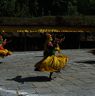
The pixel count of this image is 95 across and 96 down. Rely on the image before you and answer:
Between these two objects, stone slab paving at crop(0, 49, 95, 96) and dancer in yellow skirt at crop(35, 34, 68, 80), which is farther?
dancer in yellow skirt at crop(35, 34, 68, 80)

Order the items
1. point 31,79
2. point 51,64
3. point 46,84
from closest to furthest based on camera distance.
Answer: point 46,84 < point 51,64 < point 31,79

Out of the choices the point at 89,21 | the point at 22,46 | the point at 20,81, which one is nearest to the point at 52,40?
the point at 20,81

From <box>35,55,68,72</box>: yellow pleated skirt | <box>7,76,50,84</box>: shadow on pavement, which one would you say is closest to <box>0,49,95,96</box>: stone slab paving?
<box>7,76,50,84</box>: shadow on pavement

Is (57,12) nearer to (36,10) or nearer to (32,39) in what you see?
(36,10)

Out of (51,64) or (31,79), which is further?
(31,79)

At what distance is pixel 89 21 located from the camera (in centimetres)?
4772

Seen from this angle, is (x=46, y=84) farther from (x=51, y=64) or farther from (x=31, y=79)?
(x=31, y=79)

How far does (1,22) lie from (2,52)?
19.9m

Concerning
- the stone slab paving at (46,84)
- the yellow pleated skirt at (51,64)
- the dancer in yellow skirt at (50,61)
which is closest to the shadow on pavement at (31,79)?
the stone slab paving at (46,84)

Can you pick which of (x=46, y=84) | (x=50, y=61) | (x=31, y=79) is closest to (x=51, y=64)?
(x=50, y=61)

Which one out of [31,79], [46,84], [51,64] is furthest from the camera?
[31,79]

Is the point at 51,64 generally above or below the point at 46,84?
above

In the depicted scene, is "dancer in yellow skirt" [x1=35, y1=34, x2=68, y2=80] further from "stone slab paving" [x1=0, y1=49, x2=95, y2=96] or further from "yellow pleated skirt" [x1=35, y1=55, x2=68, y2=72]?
"stone slab paving" [x1=0, y1=49, x2=95, y2=96]

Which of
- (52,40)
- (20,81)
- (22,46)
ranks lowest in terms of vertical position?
(22,46)
